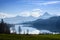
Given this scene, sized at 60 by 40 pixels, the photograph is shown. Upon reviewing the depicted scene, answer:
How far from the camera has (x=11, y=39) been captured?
48.4 meters

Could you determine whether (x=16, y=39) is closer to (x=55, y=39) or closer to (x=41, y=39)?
(x=41, y=39)

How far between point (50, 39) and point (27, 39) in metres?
6.03

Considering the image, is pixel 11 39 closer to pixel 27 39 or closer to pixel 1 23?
pixel 27 39

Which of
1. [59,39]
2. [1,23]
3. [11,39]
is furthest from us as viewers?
[1,23]

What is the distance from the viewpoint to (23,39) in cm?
4894

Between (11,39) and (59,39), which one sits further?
(59,39)

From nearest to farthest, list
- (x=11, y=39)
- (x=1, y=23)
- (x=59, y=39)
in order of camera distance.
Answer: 1. (x=11, y=39)
2. (x=59, y=39)
3. (x=1, y=23)

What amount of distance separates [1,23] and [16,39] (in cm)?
7288

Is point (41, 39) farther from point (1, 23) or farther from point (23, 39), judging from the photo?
point (1, 23)

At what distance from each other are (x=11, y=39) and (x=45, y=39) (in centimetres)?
872

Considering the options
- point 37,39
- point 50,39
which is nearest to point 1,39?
point 37,39

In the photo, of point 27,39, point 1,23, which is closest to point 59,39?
point 27,39

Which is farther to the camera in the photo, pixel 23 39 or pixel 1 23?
pixel 1 23

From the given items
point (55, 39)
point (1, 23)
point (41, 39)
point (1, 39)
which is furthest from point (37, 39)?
point (1, 23)
